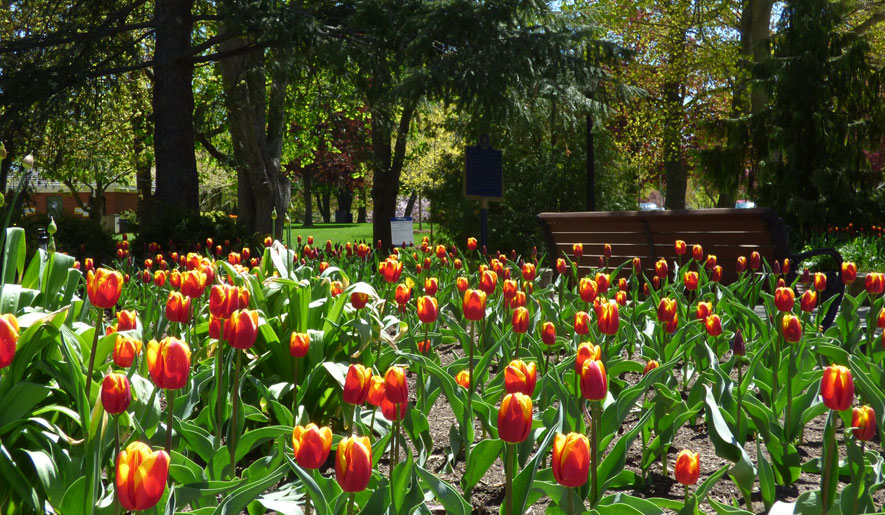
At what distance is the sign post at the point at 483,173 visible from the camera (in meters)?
10.1

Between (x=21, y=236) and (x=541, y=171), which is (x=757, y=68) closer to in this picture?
A: (x=541, y=171)

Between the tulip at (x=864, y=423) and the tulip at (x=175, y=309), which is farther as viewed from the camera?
the tulip at (x=175, y=309)

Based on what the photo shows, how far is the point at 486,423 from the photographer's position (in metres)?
2.70

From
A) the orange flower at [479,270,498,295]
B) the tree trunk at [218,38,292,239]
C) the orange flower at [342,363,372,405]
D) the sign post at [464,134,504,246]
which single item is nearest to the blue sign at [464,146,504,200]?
the sign post at [464,134,504,246]

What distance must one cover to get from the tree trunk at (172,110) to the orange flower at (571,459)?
36.6 ft

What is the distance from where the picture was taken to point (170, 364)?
155 centimetres

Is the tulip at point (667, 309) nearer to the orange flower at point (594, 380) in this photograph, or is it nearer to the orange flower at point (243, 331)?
the orange flower at point (594, 380)

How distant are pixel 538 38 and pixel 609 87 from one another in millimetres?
5103

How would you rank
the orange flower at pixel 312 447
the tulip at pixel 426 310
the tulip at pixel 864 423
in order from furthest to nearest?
the tulip at pixel 426 310, the tulip at pixel 864 423, the orange flower at pixel 312 447

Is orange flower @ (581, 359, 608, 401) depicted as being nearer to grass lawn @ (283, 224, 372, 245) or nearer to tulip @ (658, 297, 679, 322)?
tulip @ (658, 297, 679, 322)

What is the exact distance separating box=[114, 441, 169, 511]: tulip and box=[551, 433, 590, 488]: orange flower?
0.63m

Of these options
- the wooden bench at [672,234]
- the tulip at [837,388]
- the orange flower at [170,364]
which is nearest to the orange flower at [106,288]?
the orange flower at [170,364]

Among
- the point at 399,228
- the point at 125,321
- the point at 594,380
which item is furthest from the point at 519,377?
the point at 399,228

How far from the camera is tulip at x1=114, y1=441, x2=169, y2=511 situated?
3.71 ft
